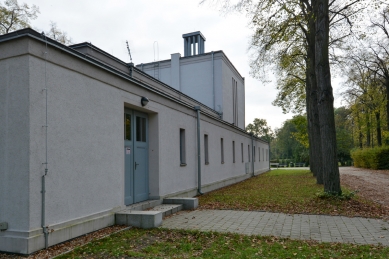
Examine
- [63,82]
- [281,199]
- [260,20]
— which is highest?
[260,20]

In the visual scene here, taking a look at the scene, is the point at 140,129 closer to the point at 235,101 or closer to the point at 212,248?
the point at 212,248

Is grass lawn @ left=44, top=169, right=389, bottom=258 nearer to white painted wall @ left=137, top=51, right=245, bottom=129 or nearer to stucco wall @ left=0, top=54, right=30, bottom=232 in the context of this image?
stucco wall @ left=0, top=54, right=30, bottom=232

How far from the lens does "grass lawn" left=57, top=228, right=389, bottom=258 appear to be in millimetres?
5398

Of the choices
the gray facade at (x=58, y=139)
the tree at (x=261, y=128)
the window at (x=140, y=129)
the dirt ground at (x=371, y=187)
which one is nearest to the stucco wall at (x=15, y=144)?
the gray facade at (x=58, y=139)

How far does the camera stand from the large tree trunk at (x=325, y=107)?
36.6 feet

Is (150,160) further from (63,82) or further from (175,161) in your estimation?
(63,82)

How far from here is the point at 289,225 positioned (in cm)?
768

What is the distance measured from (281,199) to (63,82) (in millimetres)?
8740

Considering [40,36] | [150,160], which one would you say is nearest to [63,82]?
[40,36]

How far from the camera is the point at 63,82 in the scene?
6.47 m

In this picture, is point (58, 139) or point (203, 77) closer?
point (58, 139)

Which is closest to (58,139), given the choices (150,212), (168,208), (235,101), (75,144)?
(75,144)

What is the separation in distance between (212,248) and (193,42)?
922 inches

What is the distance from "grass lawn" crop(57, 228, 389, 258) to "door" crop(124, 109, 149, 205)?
8.58ft
